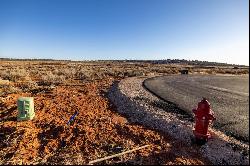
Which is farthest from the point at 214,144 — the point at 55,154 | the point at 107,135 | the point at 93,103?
the point at 93,103

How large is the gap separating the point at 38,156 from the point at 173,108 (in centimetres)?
660

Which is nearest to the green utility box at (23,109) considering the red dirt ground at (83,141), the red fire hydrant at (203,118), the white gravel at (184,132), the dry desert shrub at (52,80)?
the red dirt ground at (83,141)

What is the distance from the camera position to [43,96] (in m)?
15.1

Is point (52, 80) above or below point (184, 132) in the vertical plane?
above

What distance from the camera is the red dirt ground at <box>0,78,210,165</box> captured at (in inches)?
245

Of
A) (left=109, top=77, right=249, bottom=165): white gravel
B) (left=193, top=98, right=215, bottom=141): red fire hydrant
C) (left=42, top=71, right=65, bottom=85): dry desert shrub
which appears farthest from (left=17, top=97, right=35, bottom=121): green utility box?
(left=42, top=71, right=65, bottom=85): dry desert shrub

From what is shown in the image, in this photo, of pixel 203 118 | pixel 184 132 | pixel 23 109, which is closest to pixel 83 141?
pixel 184 132

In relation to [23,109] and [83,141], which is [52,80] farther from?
[83,141]

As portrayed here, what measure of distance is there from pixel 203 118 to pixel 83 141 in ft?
10.1

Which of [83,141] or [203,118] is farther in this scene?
[83,141]

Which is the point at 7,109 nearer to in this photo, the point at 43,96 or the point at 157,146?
the point at 43,96

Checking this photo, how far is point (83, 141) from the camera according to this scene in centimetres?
732

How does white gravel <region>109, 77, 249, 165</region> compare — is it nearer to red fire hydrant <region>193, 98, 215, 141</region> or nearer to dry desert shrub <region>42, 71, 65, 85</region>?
red fire hydrant <region>193, 98, 215, 141</region>

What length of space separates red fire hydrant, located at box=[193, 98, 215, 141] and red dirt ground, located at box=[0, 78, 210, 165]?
39 centimetres
